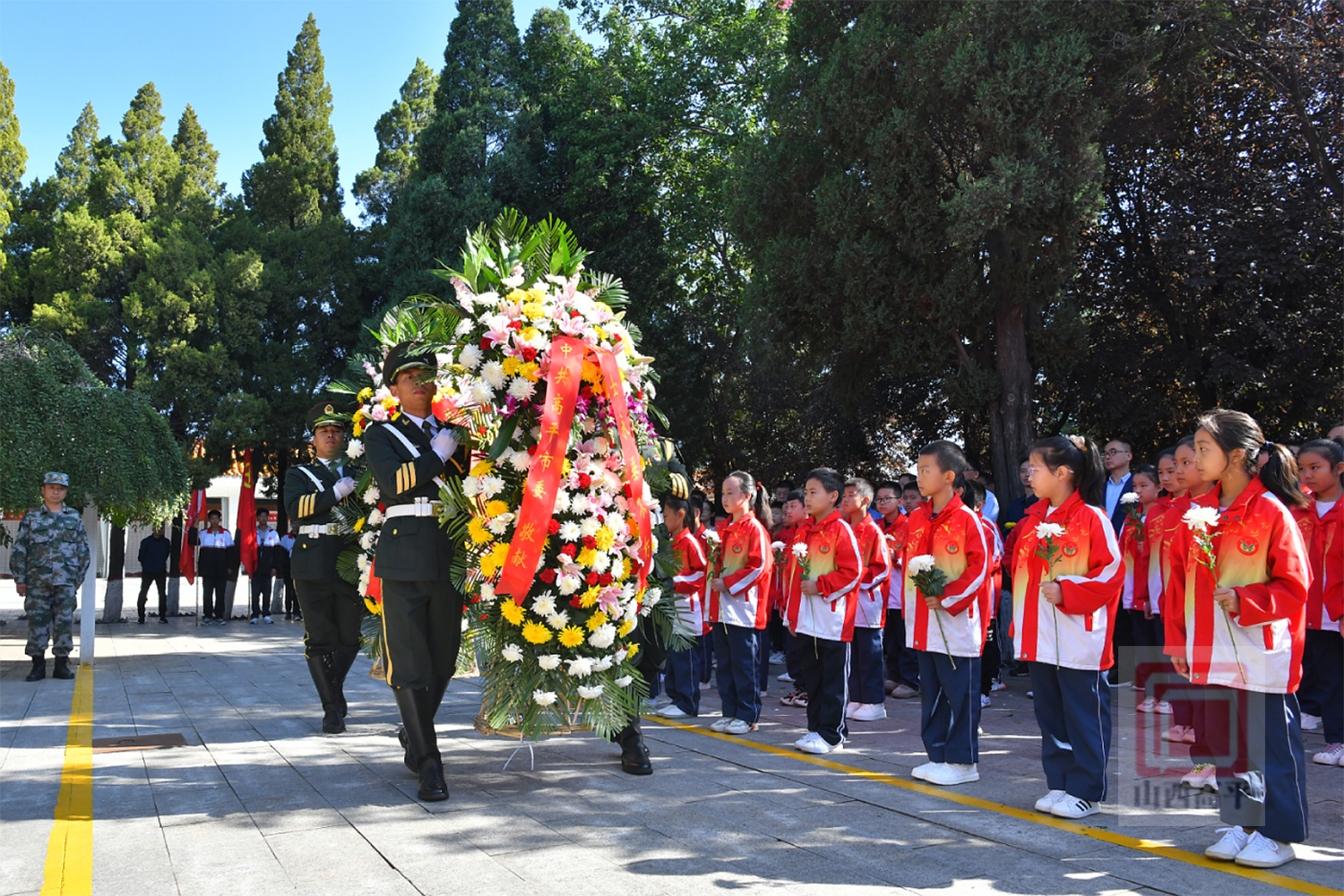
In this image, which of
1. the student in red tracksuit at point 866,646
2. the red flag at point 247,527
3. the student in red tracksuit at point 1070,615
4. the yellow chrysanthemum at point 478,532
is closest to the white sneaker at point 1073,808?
the student in red tracksuit at point 1070,615

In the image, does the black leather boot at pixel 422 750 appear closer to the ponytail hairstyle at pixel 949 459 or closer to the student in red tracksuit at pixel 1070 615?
the student in red tracksuit at pixel 1070 615

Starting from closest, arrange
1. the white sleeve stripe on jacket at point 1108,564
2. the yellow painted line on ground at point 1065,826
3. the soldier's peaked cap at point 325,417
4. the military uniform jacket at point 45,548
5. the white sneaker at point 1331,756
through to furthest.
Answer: the yellow painted line on ground at point 1065,826, the white sleeve stripe on jacket at point 1108,564, the white sneaker at point 1331,756, the soldier's peaked cap at point 325,417, the military uniform jacket at point 45,548

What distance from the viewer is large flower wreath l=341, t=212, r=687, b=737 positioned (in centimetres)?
497

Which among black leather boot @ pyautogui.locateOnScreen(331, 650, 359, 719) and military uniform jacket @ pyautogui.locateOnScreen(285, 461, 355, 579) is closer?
military uniform jacket @ pyautogui.locateOnScreen(285, 461, 355, 579)

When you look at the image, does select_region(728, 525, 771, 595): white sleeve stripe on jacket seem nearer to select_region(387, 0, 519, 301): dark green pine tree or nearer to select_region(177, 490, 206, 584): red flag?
select_region(387, 0, 519, 301): dark green pine tree

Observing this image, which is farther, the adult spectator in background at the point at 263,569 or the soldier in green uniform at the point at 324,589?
the adult spectator in background at the point at 263,569

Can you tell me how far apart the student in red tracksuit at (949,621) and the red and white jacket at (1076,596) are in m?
0.49

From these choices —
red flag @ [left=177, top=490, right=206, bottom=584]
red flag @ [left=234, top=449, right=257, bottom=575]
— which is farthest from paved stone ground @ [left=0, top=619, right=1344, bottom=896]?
red flag @ [left=177, top=490, right=206, bottom=584]

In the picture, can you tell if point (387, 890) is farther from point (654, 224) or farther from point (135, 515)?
point (654, 224)

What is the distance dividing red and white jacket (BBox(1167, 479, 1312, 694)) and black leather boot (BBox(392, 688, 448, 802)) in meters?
3.63

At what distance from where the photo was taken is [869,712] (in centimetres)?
777

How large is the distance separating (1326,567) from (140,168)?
23.7m

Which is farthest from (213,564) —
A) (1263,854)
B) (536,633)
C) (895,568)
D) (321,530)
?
(1263,854)

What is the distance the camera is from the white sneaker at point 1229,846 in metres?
3.95
